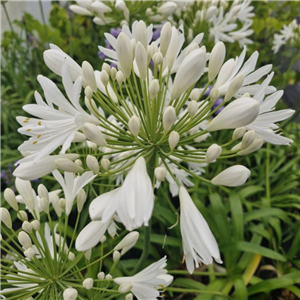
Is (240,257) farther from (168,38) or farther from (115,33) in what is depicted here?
(115,33)

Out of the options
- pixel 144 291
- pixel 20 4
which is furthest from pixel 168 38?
pixel 20 4

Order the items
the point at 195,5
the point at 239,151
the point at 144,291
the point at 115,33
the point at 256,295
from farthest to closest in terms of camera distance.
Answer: the point at 195,5
the point at 115,33
the point at 256,295
the point at 144,291
the point at 239,151

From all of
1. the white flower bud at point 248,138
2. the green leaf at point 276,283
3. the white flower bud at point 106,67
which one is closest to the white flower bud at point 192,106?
the white flower bud at point 248,138

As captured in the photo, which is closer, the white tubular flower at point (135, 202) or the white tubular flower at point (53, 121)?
the white tubular flower at point (135, 202)

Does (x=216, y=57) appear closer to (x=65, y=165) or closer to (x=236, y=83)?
(x=236, y=83)

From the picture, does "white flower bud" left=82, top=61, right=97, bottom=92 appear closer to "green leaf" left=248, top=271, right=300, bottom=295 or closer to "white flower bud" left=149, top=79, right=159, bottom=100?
"white flower bud" left=149, top=79, right=159, bottom=100

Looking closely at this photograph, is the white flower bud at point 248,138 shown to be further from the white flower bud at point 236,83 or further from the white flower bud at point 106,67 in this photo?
the white flower bud at point 106,67

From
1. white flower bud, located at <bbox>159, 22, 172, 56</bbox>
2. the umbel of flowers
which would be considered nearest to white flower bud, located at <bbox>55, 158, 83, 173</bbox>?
the umbel of flowers

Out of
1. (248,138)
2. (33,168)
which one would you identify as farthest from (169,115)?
(33,168)
